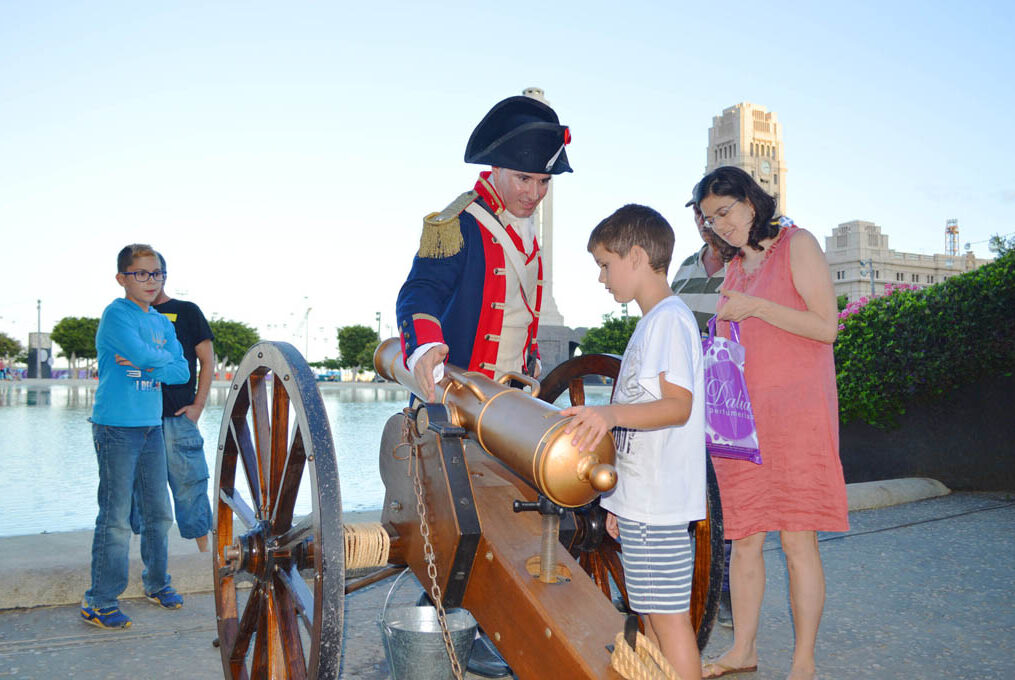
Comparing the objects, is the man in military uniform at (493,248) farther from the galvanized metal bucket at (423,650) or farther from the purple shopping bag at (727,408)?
the galvanized metal bucket at (423,650)

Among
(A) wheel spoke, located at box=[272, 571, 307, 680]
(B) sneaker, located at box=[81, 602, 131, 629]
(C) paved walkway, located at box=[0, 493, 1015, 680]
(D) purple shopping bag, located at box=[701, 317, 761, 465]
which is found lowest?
(C) paved walkway, located at box=[0, 493, 1015, 680]

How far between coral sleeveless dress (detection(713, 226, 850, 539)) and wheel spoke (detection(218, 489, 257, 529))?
1595 mm

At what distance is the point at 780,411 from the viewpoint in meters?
2.77

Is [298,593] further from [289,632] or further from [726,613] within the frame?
[726,613]

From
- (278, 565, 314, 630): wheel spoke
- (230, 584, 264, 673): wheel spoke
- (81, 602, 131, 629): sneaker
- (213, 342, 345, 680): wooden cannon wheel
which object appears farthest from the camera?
(81, 602, 131, 629): sneaker

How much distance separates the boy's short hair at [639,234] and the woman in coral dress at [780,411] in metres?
0.65

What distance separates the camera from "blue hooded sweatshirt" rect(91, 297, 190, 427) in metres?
3.58

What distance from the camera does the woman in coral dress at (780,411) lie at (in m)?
2.69

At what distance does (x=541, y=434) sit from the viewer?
5.62 ft

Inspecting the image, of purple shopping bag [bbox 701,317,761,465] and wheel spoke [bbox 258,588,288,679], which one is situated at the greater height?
purple shopping bag [bbox 701,317,761,465]

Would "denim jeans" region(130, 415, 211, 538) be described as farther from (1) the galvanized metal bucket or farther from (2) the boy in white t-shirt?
(2) the boy in white t-shirt

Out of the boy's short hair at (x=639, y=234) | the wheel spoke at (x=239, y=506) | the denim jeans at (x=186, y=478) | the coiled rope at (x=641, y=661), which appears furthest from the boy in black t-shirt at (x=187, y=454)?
the coiled rope at (x=641, y=661)

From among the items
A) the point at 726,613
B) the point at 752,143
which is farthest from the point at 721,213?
the point at 752,143

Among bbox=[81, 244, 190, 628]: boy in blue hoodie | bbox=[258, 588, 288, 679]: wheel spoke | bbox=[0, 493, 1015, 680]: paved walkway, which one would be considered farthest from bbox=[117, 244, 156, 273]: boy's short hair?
bbox=[258, 588, 288, 679]: wheel spoke
